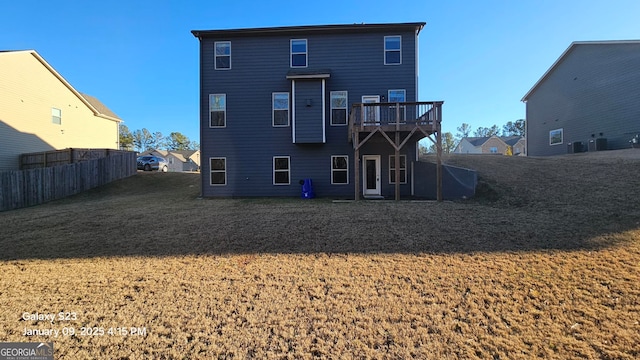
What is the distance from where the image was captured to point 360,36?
12.8 meters

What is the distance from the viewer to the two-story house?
12680 millimetres

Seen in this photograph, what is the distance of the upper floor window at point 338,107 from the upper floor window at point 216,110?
5.21 meters

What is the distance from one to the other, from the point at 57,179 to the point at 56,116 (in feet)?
27.5

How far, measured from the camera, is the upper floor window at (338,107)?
12.8 meters

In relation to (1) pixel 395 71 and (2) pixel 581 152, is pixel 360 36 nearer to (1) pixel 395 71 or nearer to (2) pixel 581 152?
(1) pixel 395 71

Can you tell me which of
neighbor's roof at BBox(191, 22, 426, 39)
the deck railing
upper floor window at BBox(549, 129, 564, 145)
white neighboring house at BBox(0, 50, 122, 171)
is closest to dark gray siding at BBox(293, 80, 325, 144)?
the deck railing

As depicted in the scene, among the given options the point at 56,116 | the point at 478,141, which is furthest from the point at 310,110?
the point at 478,141

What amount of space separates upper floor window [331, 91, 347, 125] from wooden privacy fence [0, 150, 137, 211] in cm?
1330

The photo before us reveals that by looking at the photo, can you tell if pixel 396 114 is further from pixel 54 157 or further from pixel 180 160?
pixel 180 160

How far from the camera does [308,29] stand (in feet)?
41.4

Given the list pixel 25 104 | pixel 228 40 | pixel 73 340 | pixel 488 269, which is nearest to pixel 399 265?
pixel 488 269

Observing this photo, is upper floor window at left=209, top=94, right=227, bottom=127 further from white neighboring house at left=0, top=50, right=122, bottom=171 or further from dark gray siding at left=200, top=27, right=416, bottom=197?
white neighboring house at left=0, top=50, right=122, bottom=171

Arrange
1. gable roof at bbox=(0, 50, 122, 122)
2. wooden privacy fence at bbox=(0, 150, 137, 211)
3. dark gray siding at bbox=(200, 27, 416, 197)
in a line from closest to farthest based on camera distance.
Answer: wooden privacy fence at bbox=(0, 150, 137, 211) < dark gray siding at bbox=(200, 27, 416, 197) < gable roof at bbox=(0, 50, 122, 122)

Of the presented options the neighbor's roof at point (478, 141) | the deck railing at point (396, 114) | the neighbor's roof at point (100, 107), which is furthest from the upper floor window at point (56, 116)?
the neighbor's roof at point (478, 141)
